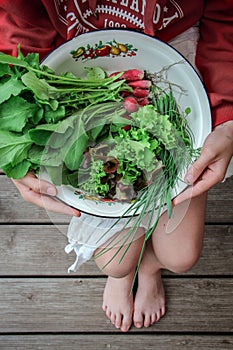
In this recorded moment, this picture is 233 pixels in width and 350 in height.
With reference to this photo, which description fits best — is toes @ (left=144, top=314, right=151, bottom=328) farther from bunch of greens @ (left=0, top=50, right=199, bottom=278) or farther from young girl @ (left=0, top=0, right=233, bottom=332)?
bunch of greens @ (left=0, top=50, right=199, bottom=278)

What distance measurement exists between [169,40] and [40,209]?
467 mm

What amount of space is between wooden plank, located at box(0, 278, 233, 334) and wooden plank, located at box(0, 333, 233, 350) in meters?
0.01

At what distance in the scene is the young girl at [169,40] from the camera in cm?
80

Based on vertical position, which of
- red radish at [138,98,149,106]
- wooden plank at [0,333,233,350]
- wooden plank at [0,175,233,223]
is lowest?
wooden plank at [0,333,233,350]

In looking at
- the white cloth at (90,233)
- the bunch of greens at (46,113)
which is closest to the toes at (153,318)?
the white cloth at (90,233)

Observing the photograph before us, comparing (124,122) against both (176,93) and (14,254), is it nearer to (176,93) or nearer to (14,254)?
(176,93)

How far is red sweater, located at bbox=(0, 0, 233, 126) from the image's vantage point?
80 cm

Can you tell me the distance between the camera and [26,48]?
833 millimetres

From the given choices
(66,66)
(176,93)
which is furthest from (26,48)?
(176,93)

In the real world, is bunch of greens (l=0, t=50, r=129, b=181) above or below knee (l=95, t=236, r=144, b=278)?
above

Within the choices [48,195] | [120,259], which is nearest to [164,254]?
[120,259]

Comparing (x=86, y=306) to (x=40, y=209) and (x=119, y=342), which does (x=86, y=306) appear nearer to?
(x=119, y=342)

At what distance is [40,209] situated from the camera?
1.17m

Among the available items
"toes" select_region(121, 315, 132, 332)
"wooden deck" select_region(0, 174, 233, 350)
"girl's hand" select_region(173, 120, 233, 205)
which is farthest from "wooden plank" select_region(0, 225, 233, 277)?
"girl's hand" select_region(173, 120, 233, 205)
